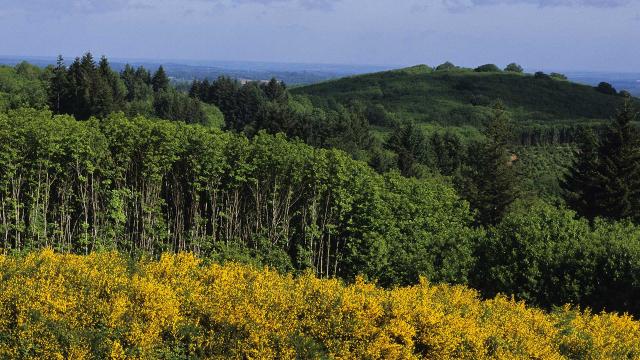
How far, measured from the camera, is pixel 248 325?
12203 millimetres

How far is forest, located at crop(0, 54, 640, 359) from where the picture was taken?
12438 mm

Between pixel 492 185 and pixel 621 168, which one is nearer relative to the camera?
pixel 621 168

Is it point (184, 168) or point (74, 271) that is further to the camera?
point (184, 168)

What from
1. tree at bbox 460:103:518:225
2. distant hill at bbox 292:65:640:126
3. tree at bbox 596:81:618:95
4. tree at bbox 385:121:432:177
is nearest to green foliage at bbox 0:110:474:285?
tree at bbox 460:103:518:225

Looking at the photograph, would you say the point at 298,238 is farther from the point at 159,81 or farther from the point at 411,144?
the point at 159,81

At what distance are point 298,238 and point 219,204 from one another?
4367 mm

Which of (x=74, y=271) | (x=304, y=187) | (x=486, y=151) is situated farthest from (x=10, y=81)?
(x=74, y=271)

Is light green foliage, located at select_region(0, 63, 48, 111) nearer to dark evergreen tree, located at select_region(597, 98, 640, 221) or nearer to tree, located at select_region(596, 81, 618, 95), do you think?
dark evergreen tree, located at select_region(597, 98, 640, 221)

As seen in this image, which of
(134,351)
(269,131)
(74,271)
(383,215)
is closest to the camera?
(134,351)

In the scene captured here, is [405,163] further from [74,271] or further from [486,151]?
[74,271]

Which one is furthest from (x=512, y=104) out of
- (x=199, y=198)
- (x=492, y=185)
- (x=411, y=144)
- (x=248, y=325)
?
(x=248, y=325)

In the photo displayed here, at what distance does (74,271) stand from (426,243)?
18102mm

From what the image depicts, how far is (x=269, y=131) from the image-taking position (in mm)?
79875

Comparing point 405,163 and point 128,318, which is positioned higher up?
point 128,318
